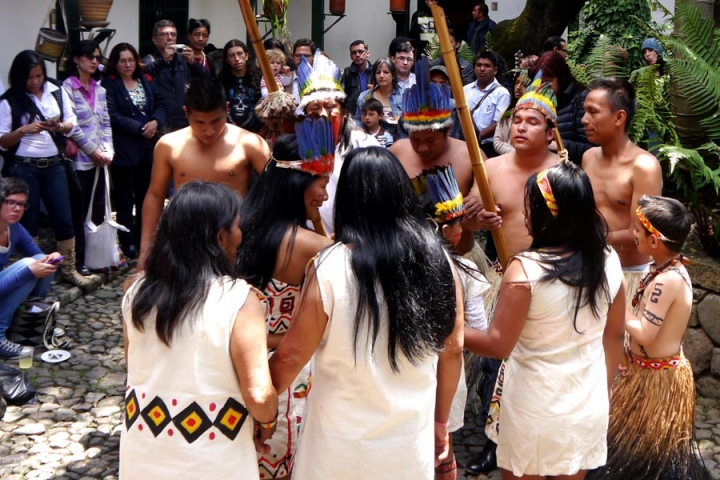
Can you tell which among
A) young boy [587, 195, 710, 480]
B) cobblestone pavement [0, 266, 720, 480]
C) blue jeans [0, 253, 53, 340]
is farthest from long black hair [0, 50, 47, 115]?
young boy [587, 195, 710, 480]

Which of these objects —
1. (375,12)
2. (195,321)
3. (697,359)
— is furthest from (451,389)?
(375,12)

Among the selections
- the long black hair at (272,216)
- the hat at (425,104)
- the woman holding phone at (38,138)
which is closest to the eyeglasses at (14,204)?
the woman holding phone at (38,138)

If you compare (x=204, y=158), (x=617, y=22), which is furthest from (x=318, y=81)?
(x=617, y=22)

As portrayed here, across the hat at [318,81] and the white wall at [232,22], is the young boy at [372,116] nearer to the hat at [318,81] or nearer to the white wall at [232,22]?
the white wall at [232,22]

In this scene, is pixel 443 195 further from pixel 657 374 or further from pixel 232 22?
pixel 232 22

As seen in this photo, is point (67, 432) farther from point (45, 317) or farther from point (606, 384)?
point (606, 384)

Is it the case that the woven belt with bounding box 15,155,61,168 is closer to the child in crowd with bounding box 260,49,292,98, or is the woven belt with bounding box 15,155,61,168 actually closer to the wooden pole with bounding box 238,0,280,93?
the child in crowd with bounding box 260,49,292,98

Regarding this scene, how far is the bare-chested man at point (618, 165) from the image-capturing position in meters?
4.39

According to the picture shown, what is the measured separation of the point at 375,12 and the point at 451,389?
543 inches

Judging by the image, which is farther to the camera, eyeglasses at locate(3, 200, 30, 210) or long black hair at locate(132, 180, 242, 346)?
eyeglasses at locate(3, 200, 30, 210)

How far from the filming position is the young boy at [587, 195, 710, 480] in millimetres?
3789

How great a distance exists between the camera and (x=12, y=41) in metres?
7.83

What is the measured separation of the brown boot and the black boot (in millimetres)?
3971

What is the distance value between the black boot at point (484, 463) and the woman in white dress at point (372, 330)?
1.69m
